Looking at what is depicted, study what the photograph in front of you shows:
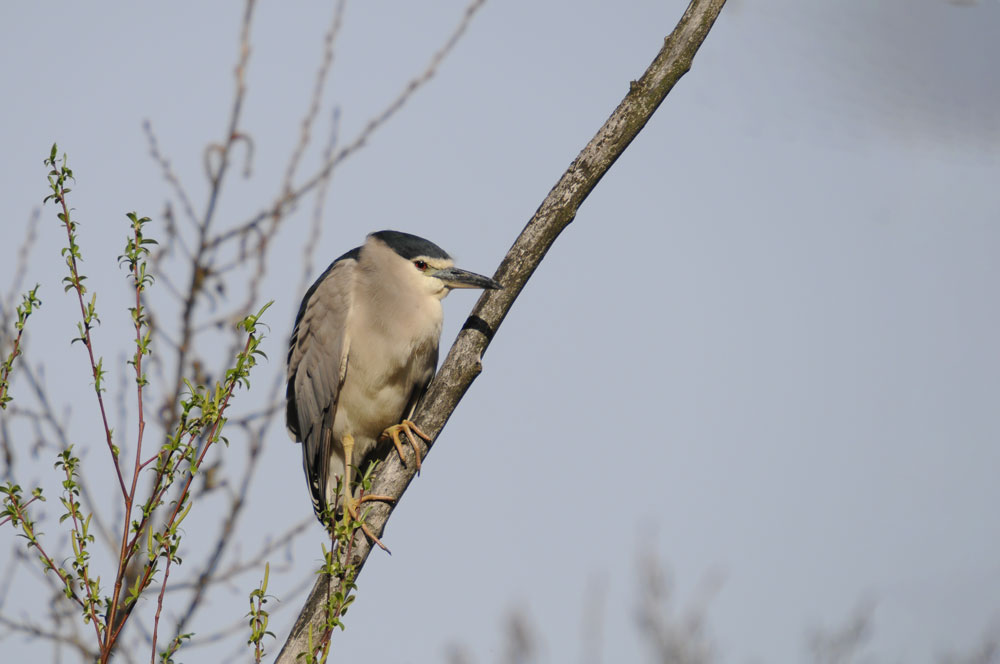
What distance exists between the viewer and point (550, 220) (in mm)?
2590

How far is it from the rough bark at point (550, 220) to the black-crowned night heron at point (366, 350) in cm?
74

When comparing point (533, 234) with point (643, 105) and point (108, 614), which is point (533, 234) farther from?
point (108, 614)

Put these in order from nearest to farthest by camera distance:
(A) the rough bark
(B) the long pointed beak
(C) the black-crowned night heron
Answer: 1. (A) the rough bark
2. (B) the long pointed beak
3. (C) the black-crowned night heron

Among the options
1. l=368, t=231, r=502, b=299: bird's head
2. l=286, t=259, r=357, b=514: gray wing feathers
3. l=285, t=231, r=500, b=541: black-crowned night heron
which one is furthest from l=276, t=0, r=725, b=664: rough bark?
l=286, t=259, r=357, b=514: gray wing feathers

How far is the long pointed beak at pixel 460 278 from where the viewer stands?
10.5 ft

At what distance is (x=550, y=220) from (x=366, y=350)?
1.20m

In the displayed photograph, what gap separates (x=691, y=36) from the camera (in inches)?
103

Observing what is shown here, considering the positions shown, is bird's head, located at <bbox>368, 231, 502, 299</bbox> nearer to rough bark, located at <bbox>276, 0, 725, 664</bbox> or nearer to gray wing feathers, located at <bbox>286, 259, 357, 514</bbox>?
gray wing feathers, located at <bbox>286, 259, 357, 514</bbox>

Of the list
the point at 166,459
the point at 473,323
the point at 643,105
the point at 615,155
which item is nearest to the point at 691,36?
the point at 643,105

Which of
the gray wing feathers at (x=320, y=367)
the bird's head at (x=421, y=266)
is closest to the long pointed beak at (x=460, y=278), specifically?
the bird's head at (x=421, y=266)

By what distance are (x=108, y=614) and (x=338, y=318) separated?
201 cm

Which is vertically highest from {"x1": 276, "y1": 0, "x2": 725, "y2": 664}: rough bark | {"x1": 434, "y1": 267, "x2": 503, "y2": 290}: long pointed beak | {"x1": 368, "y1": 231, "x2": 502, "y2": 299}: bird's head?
{"x1": 368, "y1": 231, "x2": 502, "y2": 299}: bird's head

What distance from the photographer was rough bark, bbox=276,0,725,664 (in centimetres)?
256

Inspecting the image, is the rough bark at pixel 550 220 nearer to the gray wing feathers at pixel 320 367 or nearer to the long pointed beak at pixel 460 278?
the long pointed beak at pixel 460 278
